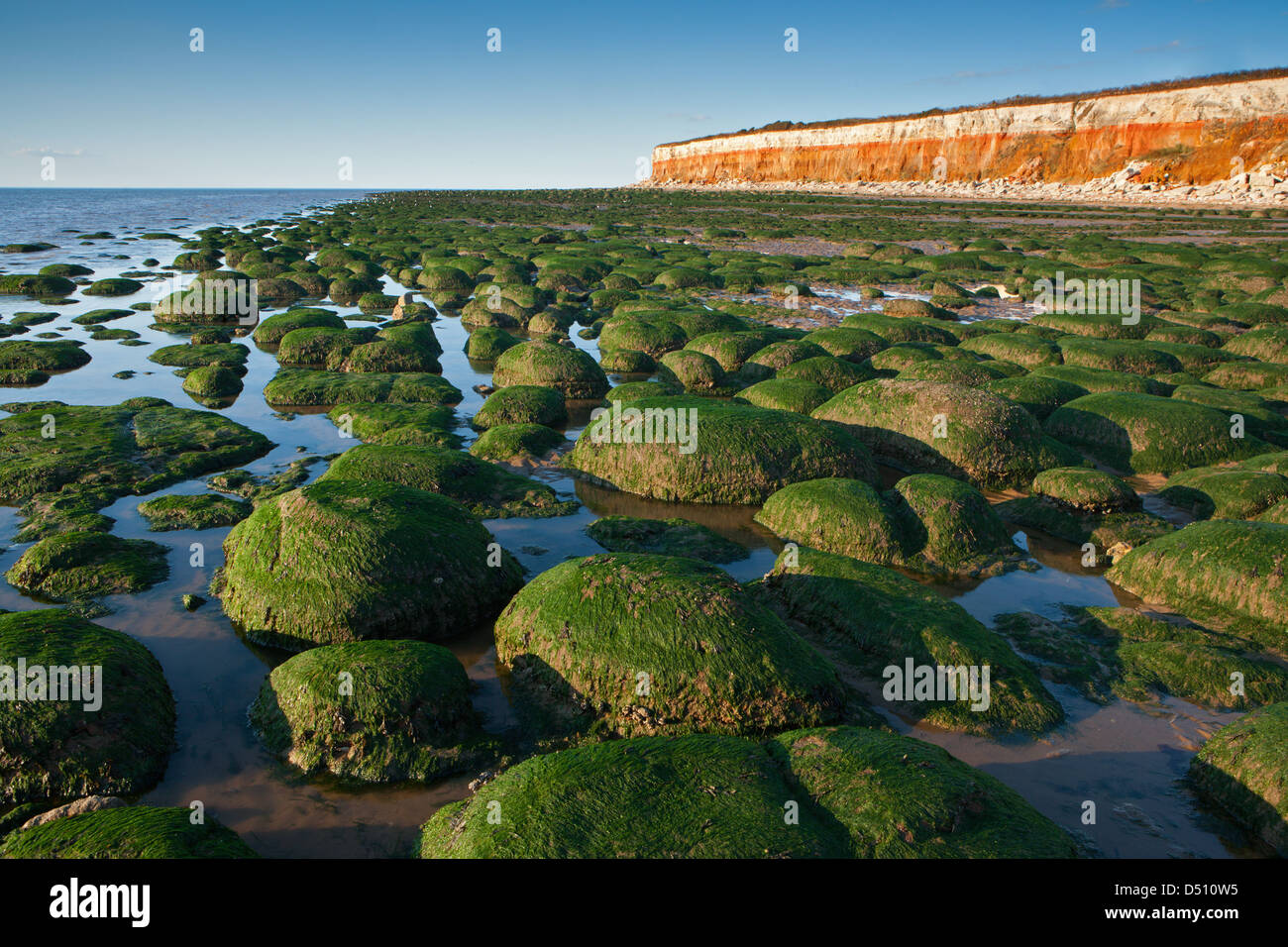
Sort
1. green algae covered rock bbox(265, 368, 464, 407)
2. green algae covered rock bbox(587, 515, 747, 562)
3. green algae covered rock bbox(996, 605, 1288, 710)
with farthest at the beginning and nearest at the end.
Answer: green algae covered rock bbox(265, 368, 464, 407)
green algae covered rock bbox(587, 515, 747, 562)
green algae covered rock bbox(996, 605, 1288, 710)

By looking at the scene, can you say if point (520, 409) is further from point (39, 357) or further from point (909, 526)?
point (39, 357)

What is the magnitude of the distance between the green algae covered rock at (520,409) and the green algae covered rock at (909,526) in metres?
6.33

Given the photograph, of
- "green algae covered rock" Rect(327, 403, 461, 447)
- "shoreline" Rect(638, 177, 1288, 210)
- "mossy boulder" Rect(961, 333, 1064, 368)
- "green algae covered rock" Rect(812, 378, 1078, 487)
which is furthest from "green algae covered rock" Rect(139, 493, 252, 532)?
"shoreline" Rect(638, 177, 1288, 210)

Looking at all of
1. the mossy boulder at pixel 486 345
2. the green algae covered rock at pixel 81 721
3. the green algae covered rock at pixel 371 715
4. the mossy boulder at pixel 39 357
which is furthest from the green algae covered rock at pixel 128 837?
the mossy boulder at pixel 39 357

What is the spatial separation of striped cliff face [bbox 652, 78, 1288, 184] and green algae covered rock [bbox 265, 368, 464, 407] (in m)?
83.6

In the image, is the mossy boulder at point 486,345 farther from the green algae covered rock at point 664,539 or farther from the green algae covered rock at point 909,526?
the green algae covered rock at point 909,526

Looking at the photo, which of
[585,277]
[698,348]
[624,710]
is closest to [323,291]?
[585,277]

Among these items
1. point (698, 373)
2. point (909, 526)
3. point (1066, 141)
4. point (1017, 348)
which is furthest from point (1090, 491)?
point (1066, 141)

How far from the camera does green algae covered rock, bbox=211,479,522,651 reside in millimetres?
7945

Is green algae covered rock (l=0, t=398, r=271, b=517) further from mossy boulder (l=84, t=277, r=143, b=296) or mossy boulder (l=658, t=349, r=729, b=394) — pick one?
mossy boulder (l=84, t=277, r=143, b=296)

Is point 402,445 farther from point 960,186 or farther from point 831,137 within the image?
point 831,137

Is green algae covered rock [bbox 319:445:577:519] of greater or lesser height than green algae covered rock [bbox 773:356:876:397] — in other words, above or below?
below

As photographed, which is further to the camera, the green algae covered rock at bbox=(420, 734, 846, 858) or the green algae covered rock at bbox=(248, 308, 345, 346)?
the green algae covered rock at bbox=(248, 308, 345, 346)

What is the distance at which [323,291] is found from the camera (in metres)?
31.9
